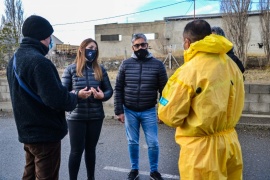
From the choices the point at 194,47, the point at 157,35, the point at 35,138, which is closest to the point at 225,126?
the point at 194,47

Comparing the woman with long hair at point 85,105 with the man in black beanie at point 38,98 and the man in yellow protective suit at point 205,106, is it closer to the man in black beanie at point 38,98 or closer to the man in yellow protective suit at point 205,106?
the man in black beanie at point 38,98

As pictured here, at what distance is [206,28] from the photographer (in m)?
2.08

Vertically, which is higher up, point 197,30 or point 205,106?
point 197,30

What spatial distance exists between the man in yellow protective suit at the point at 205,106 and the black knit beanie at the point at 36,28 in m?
1.14

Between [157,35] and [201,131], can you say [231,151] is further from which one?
[157,35]

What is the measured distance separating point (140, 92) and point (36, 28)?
61.5 inches

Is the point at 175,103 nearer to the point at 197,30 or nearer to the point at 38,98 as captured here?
the point at 197,30

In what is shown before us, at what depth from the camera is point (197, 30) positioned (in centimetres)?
208

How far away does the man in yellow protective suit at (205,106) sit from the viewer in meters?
1.94

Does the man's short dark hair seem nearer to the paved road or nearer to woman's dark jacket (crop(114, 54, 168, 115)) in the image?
woman's dark jacket (crop(114, 54, 168, 115))

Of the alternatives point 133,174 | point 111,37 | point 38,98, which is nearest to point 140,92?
point 133,174

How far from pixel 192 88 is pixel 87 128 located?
162cm

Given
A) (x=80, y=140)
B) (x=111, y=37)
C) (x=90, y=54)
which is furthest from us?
(x=111, y=37)

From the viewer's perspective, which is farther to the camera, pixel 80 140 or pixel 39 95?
pixel 80 140
